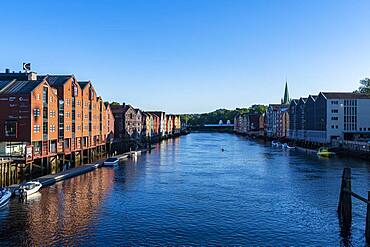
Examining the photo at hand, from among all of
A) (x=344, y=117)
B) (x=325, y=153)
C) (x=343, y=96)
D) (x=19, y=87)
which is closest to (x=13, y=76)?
(x=19, y=87)

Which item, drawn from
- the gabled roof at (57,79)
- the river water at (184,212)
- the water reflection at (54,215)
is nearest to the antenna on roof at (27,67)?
the gabled roof at (57,79)

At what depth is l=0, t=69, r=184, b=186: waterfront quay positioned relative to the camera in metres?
57.0

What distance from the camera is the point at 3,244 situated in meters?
28.0

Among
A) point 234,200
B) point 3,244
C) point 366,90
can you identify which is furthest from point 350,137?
point 3,244

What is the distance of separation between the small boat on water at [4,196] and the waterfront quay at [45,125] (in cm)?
951

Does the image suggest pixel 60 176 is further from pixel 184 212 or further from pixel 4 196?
pixel 184 212

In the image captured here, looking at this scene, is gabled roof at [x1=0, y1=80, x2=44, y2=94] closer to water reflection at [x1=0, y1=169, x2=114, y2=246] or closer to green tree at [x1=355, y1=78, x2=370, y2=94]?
water reflection at [x1=0, y1=169, x2=114, y2=246]

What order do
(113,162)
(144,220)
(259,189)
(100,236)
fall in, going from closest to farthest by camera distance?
1. (100,236)
2. (144,220)
3. (259,189)
4. (113,162)

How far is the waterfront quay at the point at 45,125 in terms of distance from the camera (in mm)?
56969

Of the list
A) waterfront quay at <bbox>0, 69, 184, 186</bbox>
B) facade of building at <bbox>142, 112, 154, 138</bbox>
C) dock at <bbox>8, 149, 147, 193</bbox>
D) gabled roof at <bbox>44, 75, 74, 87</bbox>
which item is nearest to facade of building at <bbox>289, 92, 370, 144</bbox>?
waterfront quay at <bbox>0, 69, 184, 186</bbox>

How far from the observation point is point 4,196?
1540 inches

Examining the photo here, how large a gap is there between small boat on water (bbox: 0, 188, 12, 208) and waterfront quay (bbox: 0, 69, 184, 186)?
31.2 ft

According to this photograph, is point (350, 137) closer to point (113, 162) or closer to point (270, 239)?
point (113, 162)

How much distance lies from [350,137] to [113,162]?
7288 cm
